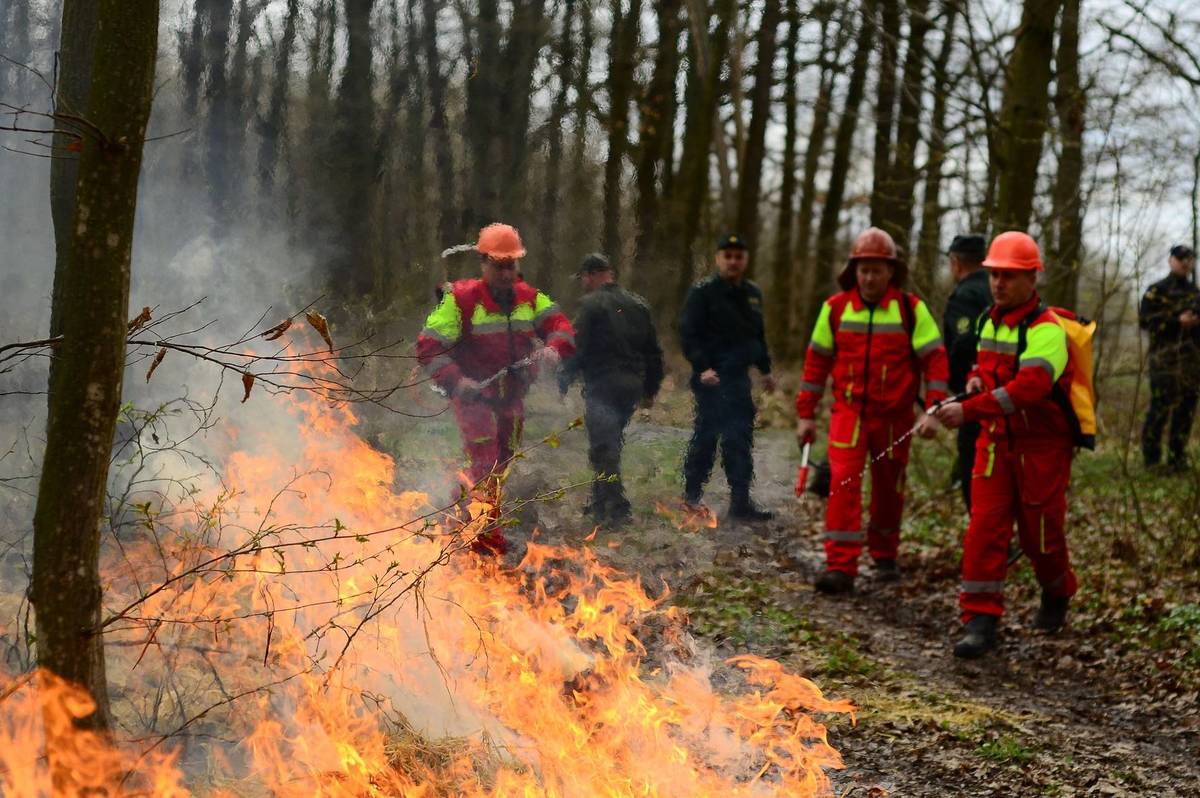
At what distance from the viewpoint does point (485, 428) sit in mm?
6492

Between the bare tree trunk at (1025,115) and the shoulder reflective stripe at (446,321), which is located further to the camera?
the bare tree trunk at (1025,115)

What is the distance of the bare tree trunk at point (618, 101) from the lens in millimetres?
5984

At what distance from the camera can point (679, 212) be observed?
6.96 meters

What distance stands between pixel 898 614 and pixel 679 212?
3013 mm

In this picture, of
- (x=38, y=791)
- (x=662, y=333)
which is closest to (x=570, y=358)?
(x=662, y=333)

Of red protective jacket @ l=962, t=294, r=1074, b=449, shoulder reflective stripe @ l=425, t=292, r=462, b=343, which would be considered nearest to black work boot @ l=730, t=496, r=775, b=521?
red protective jacket @ l=962, t=294, r=1074, b=449

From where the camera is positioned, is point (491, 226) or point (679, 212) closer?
point (491, 226)

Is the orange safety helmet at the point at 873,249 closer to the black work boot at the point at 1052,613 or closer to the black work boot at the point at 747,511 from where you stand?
the black work boot at the point at 747,511

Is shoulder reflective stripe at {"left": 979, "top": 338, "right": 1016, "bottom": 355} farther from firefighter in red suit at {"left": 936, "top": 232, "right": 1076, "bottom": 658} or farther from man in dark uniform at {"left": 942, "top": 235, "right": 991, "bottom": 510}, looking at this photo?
man in dark uniform at {"left": 942, "top": 235, "right": 991, "bottom": 510}

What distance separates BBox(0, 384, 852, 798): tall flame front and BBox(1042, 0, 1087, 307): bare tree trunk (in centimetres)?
629

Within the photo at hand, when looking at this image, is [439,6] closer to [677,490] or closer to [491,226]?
[491,226]

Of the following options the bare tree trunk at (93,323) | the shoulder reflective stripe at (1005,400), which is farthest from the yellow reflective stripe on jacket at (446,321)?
the shoulder reflective stripe at (1005,400)

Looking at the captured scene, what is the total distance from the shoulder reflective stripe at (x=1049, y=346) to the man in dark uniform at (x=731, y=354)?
207cm

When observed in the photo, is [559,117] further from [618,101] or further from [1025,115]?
[1025,115]
